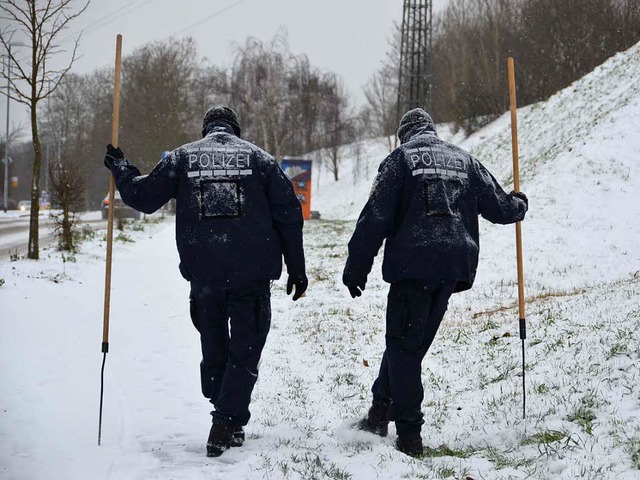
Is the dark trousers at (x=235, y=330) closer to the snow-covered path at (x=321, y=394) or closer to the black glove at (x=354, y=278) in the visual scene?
the snow-covered path at (x=321, y=394)

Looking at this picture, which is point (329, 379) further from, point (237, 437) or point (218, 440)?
point (218, 440)

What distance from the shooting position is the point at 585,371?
188 inches

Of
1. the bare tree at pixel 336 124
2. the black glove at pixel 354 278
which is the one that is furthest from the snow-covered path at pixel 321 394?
the bare tree at pixel 336 124

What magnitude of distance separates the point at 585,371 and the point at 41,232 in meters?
21.8

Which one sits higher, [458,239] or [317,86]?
[317,86]

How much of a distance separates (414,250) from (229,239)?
119 centimetres

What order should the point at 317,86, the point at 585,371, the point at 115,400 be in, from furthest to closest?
the point at 317,86 → the point at 115,400 → the point at 585,371

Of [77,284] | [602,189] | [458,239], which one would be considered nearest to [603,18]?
[602,189]

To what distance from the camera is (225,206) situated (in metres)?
4.03

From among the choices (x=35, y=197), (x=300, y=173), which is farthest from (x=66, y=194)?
(x=300, y=173)

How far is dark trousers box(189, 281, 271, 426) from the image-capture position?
13.2 ft

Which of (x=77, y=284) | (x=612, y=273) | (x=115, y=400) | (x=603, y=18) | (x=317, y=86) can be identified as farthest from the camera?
(x=317, y=86)

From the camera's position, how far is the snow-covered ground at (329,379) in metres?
3.65

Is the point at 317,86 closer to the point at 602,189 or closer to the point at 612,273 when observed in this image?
the point at 602,189
